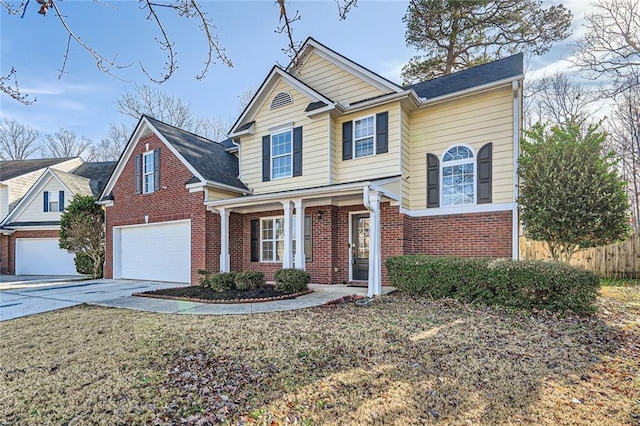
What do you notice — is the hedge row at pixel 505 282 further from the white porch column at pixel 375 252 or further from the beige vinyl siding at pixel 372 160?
the beige vinyl siding at pixel 372 160

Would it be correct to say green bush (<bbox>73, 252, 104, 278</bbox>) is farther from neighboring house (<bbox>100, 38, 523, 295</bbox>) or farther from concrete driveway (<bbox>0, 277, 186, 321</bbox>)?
concrete driveway (<bbox>0, 277, 186, 321</bbox>)

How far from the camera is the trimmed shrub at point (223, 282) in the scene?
9038 mm

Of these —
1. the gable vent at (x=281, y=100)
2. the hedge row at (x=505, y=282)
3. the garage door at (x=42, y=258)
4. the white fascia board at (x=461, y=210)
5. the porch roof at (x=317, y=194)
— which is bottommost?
the garage door at (x=42, y=258)

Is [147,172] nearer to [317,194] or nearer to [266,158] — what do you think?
[266,158]

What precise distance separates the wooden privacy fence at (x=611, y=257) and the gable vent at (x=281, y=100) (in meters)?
9.50

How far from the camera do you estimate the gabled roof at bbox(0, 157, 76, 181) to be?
2192 cm

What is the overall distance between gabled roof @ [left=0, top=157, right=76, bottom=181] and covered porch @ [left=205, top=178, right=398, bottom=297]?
19.2 metres

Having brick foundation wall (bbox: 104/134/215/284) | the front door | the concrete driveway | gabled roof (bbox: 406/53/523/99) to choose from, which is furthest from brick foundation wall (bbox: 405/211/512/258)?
the concrete driveway

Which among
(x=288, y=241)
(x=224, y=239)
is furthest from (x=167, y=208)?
(x=288, y=241)

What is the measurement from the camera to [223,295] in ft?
27.4

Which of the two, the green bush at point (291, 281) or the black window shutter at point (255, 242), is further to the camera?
the black window shutter at point (255, 242)

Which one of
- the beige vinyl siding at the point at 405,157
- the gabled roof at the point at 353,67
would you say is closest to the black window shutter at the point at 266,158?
the gabled roof at the point at 353,67

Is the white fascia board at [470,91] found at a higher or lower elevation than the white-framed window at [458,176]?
higher

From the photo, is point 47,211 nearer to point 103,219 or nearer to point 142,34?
point 103,219
